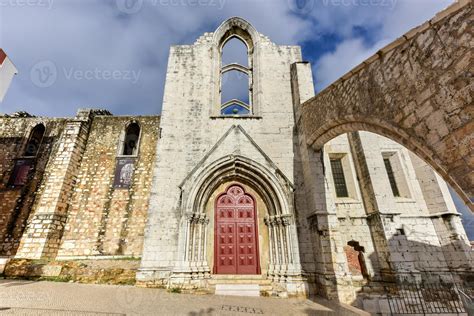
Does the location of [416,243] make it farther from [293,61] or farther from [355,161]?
[293,61]

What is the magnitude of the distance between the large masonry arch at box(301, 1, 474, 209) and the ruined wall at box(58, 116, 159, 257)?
918cm

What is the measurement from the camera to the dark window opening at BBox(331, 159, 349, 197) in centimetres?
823

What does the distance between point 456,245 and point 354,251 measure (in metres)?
3.27

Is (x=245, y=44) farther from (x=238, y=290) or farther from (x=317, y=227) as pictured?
(x=238, y=290)

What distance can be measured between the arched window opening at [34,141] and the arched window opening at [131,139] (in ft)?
14.6

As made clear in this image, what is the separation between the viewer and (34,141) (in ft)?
37.8

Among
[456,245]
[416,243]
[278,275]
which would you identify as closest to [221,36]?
[278,275]

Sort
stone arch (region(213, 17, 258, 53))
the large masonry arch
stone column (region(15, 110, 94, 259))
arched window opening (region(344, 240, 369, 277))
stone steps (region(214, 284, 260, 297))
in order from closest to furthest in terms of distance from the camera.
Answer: the large masonry arch
stone steps (region(214, 284, 260, 297))
arched window opening (region(344, 240, 369, 277))
stone column (region(15, 110, 94, 259))
stone arch (region(213, 17, 258, 53))

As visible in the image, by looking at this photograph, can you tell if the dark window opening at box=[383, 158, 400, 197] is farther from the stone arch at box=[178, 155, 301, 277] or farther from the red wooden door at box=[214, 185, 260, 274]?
the red wooden door at box=[214, 185, 260, 274]

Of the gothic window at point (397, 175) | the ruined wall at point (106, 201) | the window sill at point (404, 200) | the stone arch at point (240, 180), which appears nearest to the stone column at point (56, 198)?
the ruined wall at point (106, 201)

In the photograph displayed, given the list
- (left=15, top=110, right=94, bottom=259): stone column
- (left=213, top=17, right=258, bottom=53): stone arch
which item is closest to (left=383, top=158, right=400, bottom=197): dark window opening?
(left=213, top=17, right=258, bottom=53): stone arch

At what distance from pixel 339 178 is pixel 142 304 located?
7640mm

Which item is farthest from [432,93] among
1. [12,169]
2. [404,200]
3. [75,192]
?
[12,169]

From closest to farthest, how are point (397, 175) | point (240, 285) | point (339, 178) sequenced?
point (240, 285)
point (339, 178)
point (397, 175)
